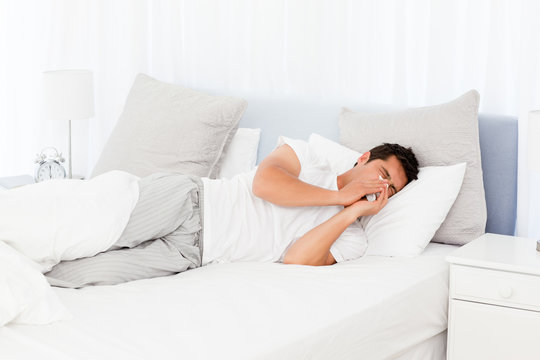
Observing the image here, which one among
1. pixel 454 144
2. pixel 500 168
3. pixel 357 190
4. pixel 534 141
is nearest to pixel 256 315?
pixel 357 190

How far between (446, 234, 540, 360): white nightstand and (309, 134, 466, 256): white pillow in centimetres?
17

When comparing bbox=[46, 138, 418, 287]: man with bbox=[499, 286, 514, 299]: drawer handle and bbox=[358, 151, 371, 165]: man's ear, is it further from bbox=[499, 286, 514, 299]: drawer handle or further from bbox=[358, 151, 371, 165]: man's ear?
bbox=[499, 286, 514, 299]: drawer handle

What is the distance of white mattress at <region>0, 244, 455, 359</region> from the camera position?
142cm

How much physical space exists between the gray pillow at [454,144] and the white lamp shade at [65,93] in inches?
58.5

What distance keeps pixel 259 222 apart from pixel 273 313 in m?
0.62

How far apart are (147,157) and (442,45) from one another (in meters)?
1.25

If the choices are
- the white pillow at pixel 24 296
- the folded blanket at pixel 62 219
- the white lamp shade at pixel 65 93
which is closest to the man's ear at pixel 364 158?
the folded blanket at pixel 62 219

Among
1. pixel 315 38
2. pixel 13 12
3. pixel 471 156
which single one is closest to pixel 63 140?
pixel 13 12

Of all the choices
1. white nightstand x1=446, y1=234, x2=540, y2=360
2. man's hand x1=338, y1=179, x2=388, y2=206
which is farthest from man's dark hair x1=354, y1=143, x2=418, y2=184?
white nightstand x1=446, y1=234, x2=540, y2=360

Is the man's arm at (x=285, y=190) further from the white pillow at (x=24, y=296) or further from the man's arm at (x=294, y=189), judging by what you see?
the white pillow at (x=24, y=296)

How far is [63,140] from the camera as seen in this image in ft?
13.0

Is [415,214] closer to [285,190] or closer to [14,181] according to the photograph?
[285,190]

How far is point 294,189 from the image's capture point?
2182mm

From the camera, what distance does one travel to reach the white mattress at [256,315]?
1.42 m
